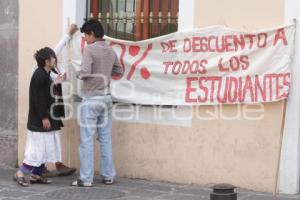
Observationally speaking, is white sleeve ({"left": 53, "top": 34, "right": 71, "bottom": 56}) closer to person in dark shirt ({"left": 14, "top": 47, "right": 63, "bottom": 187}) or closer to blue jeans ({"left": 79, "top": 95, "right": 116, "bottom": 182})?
person in dark shirt ({"left": 14, "top": 47, "right": 63, "bottom": 187})

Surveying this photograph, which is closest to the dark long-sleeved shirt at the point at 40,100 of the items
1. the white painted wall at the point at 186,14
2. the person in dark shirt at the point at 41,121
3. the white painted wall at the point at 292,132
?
the person in dark shirt at the point at 41,121

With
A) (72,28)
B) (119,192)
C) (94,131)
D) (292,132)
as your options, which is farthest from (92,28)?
(292,132)

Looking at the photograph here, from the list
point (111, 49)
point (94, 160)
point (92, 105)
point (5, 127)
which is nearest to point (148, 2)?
point (111, 49)

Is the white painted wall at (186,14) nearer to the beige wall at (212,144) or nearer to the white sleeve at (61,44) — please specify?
the beige wall at (212,144)

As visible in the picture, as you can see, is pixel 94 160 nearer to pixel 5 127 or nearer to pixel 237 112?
pixel 5 127

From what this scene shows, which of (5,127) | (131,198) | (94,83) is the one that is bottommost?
(131,198)

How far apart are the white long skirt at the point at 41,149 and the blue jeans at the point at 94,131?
37 cm

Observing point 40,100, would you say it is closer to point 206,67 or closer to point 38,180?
point 38,180

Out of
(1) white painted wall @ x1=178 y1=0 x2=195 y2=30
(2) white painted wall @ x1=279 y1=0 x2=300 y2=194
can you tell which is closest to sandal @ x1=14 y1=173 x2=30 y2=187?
(1) white painted wall @ x1=178 y1=0 x2=195 y2=30

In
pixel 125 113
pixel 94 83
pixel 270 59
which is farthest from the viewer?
pixel 125 113

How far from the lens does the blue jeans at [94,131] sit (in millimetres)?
7453

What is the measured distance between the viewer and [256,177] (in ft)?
23.5

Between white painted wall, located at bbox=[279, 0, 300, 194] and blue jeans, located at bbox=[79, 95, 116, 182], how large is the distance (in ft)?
7.04

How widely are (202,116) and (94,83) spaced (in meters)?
1.39
